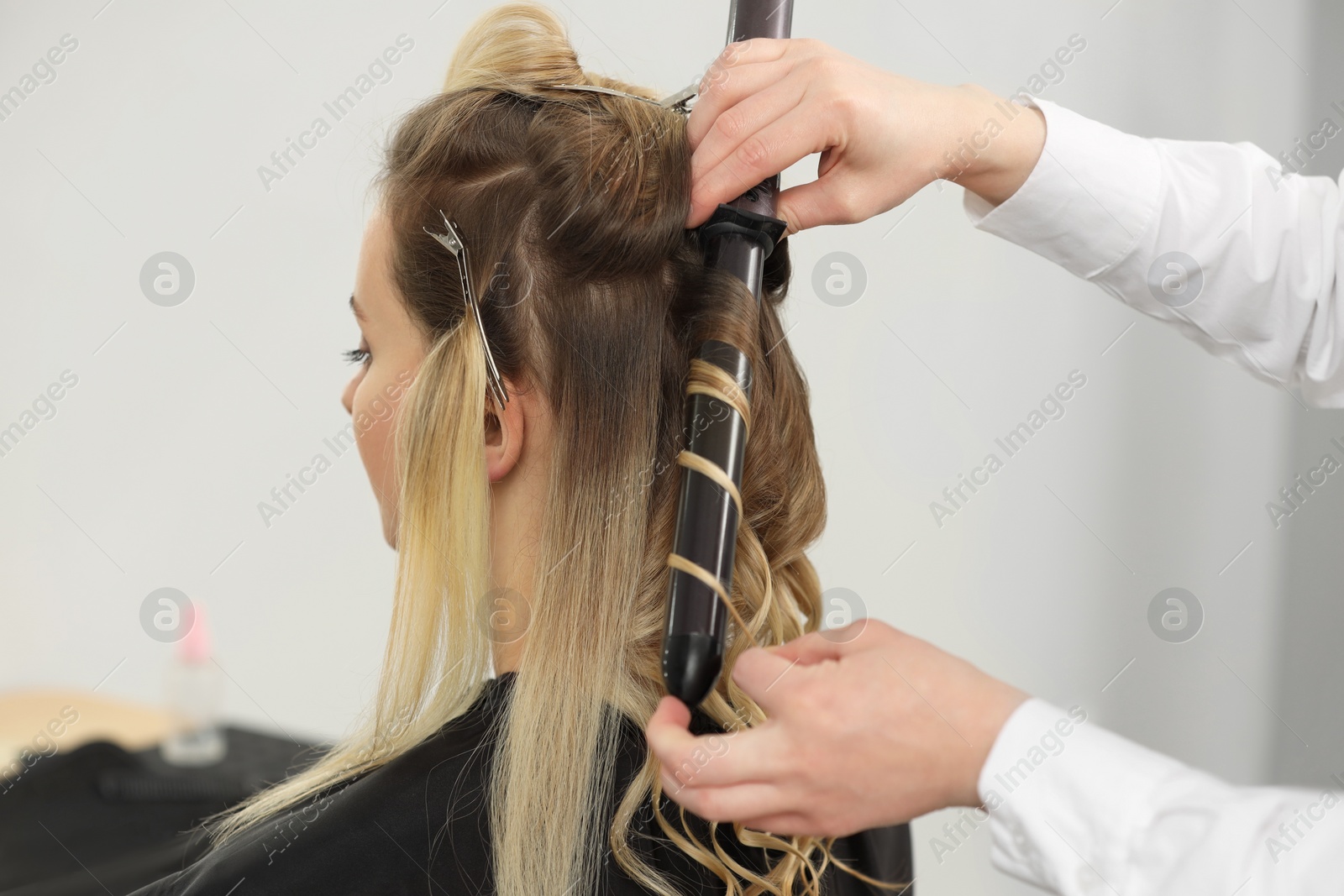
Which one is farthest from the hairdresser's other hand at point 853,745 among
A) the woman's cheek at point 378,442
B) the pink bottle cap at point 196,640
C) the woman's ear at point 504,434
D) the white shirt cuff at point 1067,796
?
the pink bottle cap at point 196,640

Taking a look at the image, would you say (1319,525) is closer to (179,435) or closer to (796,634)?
(796,634)

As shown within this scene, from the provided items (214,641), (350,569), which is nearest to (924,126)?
(350,569)

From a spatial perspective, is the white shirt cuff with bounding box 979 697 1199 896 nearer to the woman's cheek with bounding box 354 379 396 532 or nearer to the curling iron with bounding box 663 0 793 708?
the curling iron with bounding box 663 0 793 708

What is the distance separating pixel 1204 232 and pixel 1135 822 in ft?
2.31

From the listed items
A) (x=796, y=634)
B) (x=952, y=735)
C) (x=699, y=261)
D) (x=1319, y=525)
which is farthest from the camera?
(x=1319, y=525)

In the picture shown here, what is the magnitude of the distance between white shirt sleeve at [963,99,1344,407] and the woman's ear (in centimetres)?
54

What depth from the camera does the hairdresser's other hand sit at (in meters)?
0.53

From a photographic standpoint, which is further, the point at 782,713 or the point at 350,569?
the point at 350,569

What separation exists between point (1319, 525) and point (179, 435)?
197cm

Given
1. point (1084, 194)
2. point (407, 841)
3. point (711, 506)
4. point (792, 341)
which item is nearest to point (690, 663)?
point (711, 506)

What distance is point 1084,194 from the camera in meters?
0.98

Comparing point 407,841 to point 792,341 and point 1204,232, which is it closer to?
point 1204,232

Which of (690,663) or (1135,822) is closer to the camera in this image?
(1135,822)

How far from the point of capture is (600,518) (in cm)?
88
